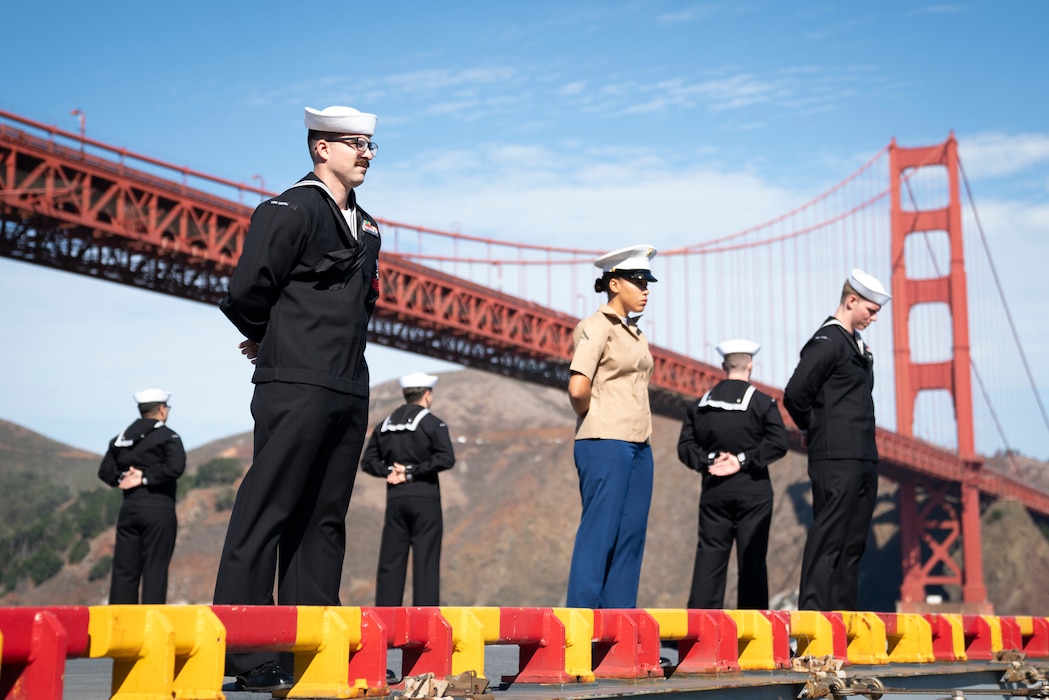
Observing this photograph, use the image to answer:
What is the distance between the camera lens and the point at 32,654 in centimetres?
218

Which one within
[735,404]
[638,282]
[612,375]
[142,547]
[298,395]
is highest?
[638,282]

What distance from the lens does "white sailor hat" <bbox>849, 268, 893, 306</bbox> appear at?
243 inches

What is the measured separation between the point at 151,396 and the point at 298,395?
5056mm

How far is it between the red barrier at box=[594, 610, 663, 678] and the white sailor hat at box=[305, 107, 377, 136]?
157 cm

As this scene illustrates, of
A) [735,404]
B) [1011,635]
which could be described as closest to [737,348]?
[735,404]

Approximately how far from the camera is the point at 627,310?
504cm

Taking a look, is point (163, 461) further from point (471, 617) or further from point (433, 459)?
point (471, 617)

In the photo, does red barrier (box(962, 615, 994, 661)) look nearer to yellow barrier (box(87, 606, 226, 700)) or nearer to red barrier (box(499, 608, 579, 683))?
red barrier (box(499, 608, 579, 683))

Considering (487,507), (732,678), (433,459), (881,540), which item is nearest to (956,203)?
(881,540)

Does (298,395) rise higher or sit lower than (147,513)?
higher

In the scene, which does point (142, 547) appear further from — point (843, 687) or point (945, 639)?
point (843, 687)

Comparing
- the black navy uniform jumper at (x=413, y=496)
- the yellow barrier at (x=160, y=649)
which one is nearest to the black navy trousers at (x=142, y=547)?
the black navy uniform jumper at (x=413, y=496)

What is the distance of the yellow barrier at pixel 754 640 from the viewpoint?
4.30 metres

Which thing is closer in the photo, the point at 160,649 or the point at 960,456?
the point at 160,649
